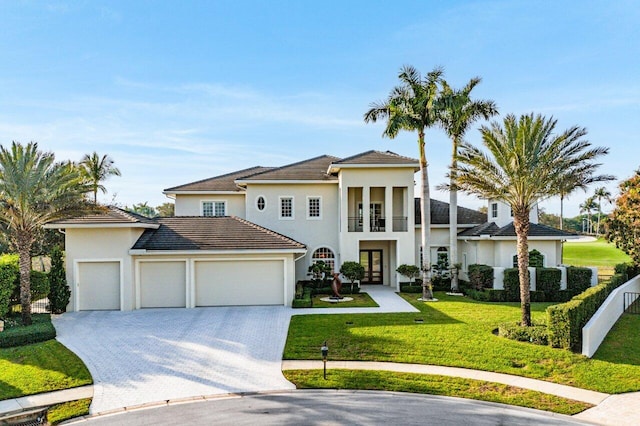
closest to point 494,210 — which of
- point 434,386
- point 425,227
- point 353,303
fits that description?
point 425,227

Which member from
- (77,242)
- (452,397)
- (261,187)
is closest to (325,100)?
(261,187)

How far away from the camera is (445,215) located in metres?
26.5

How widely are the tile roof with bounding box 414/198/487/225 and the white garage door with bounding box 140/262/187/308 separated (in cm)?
1527

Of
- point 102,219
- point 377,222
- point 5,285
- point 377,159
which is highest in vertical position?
point 377,159

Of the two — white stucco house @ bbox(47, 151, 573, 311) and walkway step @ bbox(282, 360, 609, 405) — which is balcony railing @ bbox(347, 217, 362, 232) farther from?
walkway step @ bbox(282, 360, 609, 405)

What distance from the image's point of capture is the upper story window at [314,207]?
81.7 ft

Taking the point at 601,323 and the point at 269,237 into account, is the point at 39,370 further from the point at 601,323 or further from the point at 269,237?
the point at 601,323

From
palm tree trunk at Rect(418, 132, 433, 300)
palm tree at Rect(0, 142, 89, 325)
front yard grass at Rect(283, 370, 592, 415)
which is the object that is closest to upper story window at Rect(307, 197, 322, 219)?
palm tree trunk at Rect(418, 132, 433, 300)

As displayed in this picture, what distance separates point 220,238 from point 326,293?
7.04 metres

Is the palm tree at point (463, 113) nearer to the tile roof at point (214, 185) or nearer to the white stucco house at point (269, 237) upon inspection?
the white stucco house at point (269, 237)

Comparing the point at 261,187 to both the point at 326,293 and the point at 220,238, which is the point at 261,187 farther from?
the point at 326,293

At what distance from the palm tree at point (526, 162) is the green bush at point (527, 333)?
647 mm

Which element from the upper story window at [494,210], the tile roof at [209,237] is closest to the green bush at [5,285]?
the tile roof at [209,237]

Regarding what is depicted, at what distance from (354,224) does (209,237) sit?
31.2 ft
